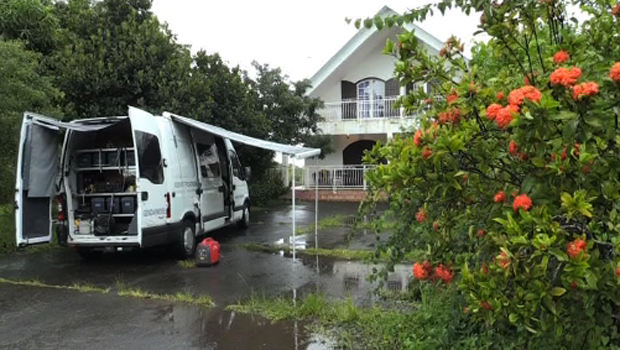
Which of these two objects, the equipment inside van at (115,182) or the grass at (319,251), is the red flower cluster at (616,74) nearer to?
the grass at (319,251)

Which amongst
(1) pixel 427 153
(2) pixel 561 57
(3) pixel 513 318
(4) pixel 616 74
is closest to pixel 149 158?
(1) pixel 427 153

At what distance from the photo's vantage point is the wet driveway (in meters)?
4.74

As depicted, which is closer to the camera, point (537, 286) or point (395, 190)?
point (537, 286)

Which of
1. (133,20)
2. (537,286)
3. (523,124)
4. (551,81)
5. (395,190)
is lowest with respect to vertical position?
(537,286)

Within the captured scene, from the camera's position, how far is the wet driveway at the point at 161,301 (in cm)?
474

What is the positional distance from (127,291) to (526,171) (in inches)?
216

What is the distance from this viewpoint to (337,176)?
19906 millimetres

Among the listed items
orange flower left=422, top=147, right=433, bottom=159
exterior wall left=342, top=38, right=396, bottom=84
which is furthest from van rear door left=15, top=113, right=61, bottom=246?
exterior wall left=342, top=38, right=396, bottom=84

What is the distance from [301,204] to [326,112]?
4217mm

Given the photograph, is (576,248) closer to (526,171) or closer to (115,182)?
(526,171)

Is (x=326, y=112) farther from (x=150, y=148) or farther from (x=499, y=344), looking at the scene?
(x=499, y=344)

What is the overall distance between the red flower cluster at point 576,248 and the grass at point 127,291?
15.0 feet

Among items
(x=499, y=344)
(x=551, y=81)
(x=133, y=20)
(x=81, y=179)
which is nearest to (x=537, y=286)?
(x=551, y=81)

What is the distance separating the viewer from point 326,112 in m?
20.3
